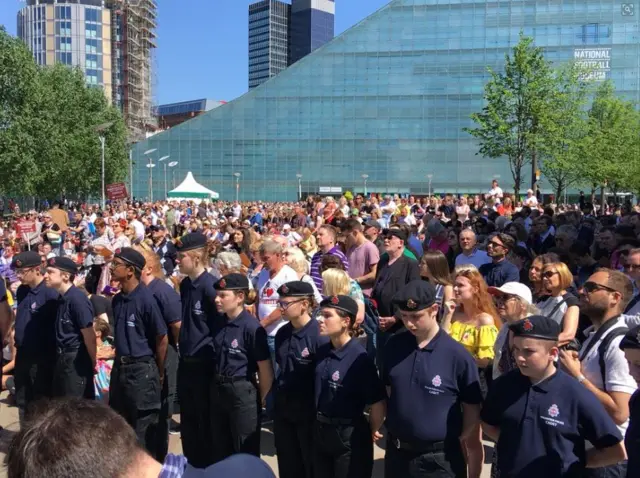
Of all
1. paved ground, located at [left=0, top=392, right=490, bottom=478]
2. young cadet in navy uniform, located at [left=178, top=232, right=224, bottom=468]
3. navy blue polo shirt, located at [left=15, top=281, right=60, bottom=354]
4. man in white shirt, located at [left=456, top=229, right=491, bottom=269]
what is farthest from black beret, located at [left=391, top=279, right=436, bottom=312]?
man in white shirt, located at [left=456, top=229, right=491, bottom=269]

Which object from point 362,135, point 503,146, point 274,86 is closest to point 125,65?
point 274,86

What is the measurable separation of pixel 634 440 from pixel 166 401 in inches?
166

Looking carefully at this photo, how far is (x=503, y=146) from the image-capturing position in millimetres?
28312

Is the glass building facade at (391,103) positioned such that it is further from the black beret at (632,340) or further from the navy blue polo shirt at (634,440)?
the navy blue polo shirt at (634,440)

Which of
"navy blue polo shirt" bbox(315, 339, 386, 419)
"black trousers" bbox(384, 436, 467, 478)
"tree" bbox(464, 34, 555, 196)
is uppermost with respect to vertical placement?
"tree" bbox(464, 34, 555, 196)

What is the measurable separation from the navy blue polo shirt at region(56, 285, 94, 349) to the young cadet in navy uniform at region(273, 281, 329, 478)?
1955mm

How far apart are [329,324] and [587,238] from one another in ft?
22.5

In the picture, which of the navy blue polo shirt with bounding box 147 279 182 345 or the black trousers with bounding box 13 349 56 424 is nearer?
the navy blue polo shirt with bounding box 147 279 182 345

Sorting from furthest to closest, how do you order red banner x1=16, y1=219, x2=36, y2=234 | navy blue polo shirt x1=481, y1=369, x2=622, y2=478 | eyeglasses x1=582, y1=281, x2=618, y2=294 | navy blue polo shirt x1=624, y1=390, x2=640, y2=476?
red banner x1=16, y1=219, x2=36, y2=234 < eyeglasses x1=582, y1=281, x2=618, y2=294 < navy blue polo shirt x1=481, y1=369, x2=622, y2=478 < navy blue polo shirt x1=624, y1=390, x2=640, y2=476

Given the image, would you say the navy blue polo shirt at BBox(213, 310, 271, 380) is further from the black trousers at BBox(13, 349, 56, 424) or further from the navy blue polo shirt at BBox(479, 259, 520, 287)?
the navy blue polo shirt at BBox(479, 259, 520, 287)

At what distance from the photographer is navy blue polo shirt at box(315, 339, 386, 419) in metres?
4.15

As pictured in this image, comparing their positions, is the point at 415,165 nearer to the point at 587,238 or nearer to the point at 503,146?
the point at 503,146

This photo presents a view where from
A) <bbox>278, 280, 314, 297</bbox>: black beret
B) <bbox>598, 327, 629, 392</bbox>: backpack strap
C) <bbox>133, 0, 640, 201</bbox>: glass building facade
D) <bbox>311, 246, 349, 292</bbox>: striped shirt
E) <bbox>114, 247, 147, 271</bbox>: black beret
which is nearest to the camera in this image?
<bbox>598, 327, 629, 392</bbox>: backpack strap

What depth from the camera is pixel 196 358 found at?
17.5 feet
